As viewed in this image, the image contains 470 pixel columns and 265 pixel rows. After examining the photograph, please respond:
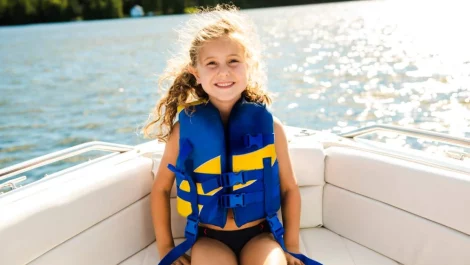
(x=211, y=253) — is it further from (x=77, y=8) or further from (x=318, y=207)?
(x=77, y=8)

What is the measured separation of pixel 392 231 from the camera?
6.56ft

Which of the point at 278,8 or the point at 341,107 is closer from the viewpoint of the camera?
the point at 341,107

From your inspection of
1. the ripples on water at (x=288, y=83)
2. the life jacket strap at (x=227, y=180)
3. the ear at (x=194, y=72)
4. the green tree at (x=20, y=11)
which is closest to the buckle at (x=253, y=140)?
the life jacket strap at (x=227, y=180)

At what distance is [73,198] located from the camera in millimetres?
1823

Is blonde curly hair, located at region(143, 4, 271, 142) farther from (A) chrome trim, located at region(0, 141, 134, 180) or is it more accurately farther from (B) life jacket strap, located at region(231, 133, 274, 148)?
(A) chrome trim, located at region(0, 141, 134, 180)

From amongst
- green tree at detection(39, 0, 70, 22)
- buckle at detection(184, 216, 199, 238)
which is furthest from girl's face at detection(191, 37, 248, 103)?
green tree at detection(39, 0, 70, 22)

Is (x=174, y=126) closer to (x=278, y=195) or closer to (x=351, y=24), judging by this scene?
(x=278, y=195)

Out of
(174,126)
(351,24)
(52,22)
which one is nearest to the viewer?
(174,126)

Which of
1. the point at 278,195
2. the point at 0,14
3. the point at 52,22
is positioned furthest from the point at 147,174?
the point at 52,22

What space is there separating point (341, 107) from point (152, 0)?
96.1 feet

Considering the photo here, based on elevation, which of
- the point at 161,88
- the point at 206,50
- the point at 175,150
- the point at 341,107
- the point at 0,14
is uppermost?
the point at 0,14

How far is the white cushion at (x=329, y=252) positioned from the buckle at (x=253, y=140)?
1.86 feet

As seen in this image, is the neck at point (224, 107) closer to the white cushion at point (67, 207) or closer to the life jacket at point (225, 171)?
the life jacket at point (225, 171)

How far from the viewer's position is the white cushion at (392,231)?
5.91ft
